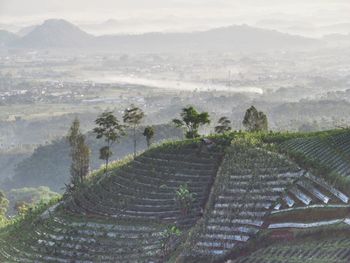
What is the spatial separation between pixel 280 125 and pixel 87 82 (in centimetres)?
11209

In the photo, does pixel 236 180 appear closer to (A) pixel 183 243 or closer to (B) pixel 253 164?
(B) pixel 253 164

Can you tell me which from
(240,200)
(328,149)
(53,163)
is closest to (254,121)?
(328,149)

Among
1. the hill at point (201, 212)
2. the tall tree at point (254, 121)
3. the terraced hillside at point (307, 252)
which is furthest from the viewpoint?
the tall tree at point (254, 121)

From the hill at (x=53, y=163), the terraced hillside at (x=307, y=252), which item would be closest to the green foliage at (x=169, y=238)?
the terraced hillside at (x=307, y=252)

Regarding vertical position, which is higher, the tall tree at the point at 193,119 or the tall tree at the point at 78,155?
the tall tree at the point at 193,119

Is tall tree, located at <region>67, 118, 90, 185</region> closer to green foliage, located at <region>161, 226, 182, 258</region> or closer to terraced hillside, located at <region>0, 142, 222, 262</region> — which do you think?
terraced hillside, located at <region>0, 142, 222, 262</region>

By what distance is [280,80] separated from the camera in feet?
552

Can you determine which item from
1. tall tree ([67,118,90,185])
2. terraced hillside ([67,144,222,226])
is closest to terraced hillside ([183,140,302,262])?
terraced hillside ([67,144,222,226])

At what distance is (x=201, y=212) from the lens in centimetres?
2973

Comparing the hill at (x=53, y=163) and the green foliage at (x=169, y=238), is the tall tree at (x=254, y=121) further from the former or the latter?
the hill at (x=53, y=163)

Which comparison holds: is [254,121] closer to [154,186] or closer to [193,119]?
[193,119]

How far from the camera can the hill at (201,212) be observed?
82.1 ft

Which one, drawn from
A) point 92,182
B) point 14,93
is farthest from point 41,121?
point 92,182

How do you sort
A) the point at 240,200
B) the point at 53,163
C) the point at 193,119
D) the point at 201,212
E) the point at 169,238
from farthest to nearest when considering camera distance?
1. the point at 53,163
2. the point at 193,119
3. the point at 201,212
4. the point at 240,200
5. the point at 169,238
